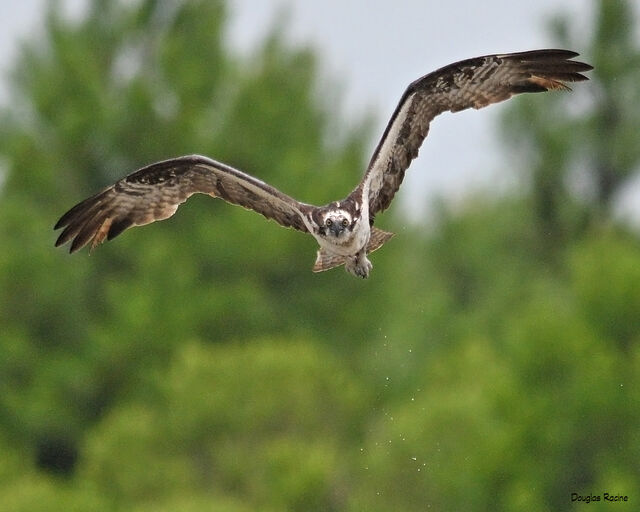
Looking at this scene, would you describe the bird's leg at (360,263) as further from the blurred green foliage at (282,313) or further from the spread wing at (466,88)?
the blurred green foliage at (282,313)

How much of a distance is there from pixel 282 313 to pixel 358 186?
27334mm

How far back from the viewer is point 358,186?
552 inches

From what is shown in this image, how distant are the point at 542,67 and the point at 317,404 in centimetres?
1883

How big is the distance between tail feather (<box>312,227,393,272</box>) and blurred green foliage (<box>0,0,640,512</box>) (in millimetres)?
15018

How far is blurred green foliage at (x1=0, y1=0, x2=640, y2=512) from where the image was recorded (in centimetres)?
3127

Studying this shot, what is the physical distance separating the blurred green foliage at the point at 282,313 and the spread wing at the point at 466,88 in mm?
14837

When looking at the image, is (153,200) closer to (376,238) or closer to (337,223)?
(376,238)

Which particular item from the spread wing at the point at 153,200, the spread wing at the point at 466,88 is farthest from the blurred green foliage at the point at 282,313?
the spread wing at the point at 466,88

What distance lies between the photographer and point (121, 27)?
48.2 meters

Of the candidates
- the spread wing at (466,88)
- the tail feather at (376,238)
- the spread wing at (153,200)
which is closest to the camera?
the tail feather at (376,238)

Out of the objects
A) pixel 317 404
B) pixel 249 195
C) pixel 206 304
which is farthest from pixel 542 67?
pixel 206 304

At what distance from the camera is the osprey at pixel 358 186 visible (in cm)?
1371

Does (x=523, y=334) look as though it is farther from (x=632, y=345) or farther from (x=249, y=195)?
(x=249, y=195)

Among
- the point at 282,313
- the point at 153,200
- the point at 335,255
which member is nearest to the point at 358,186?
the point at 335,255
